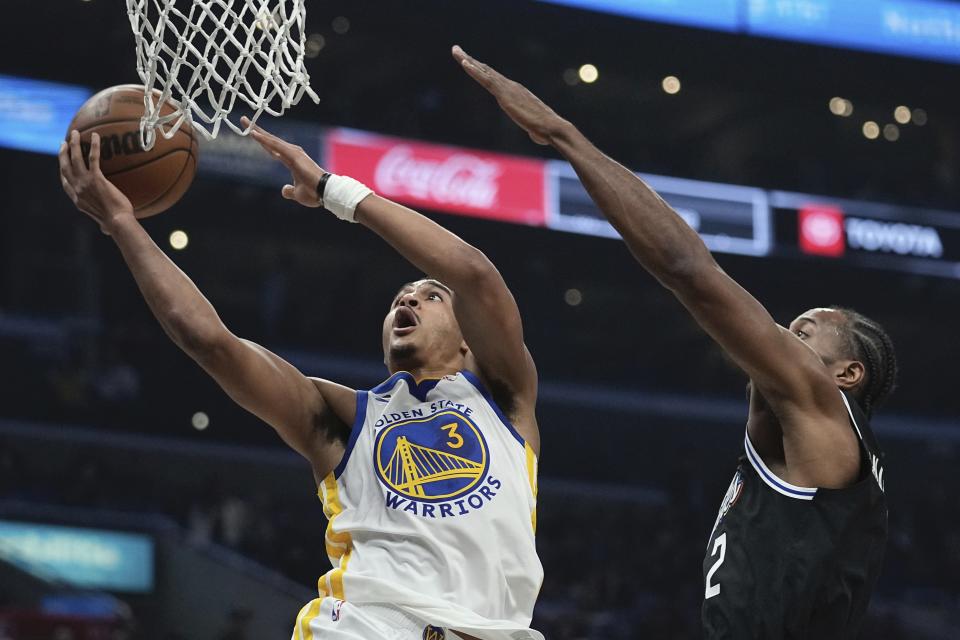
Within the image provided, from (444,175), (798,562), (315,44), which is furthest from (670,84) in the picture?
(798,562)

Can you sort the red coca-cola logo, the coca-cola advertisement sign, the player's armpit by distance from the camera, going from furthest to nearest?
the red coca-cola logo → the coca-cola advertisement sign → the player's armpit

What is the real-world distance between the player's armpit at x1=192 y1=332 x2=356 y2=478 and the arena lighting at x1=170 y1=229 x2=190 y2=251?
12.3 m

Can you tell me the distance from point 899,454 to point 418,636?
17.6m

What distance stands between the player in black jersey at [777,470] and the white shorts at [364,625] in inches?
27.9

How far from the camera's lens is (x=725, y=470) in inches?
706

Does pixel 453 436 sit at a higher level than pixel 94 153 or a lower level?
lower

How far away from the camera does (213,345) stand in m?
3.29

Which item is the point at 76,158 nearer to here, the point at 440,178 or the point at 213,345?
the point at 213,345

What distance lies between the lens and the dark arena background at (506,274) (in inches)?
492

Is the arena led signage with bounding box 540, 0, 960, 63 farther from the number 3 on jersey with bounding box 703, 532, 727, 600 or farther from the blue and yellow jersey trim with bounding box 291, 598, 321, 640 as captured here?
the number 3 on jersey with bounding box 703, 532, 727, 600

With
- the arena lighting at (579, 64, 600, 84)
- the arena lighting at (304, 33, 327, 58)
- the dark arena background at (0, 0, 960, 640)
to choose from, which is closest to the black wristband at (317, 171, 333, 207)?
the dark arena background at (0, 0, 960, 640)

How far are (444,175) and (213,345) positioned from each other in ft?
33.9

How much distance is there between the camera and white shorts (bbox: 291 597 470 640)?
3.11 metres

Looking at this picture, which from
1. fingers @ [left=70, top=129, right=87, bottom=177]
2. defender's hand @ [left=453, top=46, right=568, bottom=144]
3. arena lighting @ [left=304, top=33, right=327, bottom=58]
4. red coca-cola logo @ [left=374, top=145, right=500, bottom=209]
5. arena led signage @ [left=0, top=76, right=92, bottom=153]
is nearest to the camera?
defender's hand @ [left=453, top=46, right=568, bottom=144]
